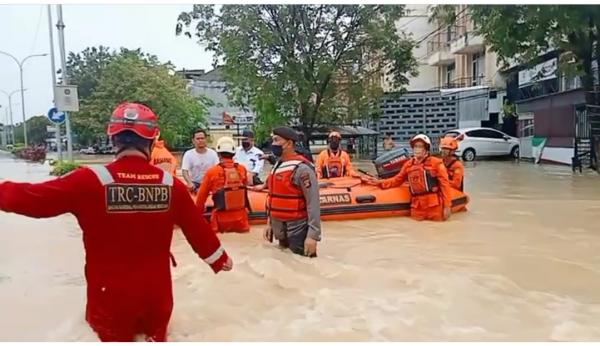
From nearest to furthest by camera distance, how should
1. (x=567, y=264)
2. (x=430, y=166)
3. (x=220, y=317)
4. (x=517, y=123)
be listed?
(x=220, y=317)
(x=567, y=264)
(x=430, y=166)
(x=517, y=123)

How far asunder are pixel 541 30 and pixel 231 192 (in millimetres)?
9996

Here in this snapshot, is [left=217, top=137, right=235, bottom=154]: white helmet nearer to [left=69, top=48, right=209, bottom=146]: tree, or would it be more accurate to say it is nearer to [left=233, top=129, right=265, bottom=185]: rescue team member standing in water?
[left=233, top=129, right=265, bottom=185]: rescue team member standing in water

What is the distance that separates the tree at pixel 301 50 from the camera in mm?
19844

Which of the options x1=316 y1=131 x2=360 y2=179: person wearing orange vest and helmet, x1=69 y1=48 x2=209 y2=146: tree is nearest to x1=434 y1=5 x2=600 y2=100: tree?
x1=316 y1=131 x2=360 y2=179: person wearing orange vest and helmet

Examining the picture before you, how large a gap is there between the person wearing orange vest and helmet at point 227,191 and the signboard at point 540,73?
16.0 m

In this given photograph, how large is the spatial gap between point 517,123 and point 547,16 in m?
14.7

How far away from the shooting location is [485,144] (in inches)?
985

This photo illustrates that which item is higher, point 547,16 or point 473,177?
point 547,16

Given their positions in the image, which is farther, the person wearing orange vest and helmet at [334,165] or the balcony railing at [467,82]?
the balcony railing at [467,82]

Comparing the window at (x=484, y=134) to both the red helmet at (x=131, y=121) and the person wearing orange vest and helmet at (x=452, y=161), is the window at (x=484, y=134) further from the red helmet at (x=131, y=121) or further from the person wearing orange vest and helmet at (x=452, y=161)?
the red helmet at (x=131, y=121)

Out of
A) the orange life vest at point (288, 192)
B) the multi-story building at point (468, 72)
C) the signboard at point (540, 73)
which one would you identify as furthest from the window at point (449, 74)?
the orange life vest at point (288, 192)

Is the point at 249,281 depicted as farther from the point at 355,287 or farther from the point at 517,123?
the point at 517,123

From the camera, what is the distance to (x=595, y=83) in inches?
656

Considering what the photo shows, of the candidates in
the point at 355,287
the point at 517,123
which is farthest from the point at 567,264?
the point at 517,123
